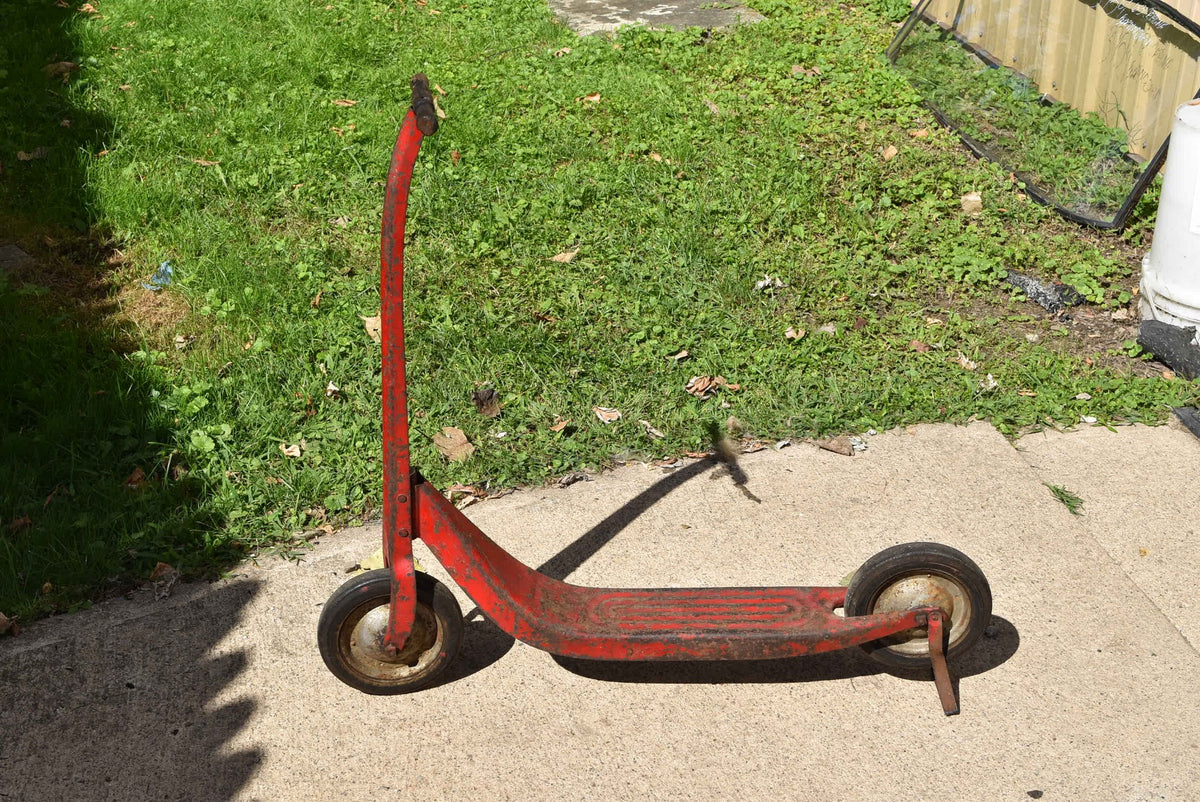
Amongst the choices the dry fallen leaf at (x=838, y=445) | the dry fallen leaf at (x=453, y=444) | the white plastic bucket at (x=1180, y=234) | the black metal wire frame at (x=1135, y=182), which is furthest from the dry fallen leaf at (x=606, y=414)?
the black metal wire frame at (x=1135, y=182)

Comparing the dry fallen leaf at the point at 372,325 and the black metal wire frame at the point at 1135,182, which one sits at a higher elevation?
the black metal wire frame at the point at 1135,182

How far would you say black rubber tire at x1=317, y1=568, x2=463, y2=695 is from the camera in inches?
121

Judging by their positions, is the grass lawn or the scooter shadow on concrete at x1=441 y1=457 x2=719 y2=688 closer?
the scooter shadow on concrete at x1=441 y1=457 x2=719 y2=688

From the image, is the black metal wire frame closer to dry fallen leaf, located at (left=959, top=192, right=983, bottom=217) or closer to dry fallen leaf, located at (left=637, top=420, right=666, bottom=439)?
dry fallen leaf, located at (left=959, top=192, right=983, bottom=217)

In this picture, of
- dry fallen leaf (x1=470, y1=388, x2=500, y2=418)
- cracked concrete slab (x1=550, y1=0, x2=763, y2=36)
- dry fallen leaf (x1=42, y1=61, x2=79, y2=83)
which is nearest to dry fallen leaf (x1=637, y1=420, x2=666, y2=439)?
dry fallen leaf (x1=470, y1=388, x2=500, y2=418)

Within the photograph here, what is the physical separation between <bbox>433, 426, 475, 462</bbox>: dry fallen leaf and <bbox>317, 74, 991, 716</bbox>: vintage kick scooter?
960mm

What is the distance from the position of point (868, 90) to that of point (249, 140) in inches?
138

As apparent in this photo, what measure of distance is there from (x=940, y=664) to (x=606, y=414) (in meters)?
1.64

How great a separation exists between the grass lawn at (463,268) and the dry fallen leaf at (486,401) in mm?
45

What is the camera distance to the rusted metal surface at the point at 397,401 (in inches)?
105

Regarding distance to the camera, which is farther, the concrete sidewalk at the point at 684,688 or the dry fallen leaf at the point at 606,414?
the dry fallen leaf at the point at 606,414

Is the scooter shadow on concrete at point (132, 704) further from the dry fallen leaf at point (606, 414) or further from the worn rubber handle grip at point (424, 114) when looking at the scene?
the worn rubber handle grip at point (424, 114)

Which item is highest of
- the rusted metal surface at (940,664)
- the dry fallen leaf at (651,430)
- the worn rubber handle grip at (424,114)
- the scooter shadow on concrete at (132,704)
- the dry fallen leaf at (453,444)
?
the worn rubber handle grip at (424,114)

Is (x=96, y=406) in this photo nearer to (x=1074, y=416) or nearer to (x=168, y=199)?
(x=168, y=199)
